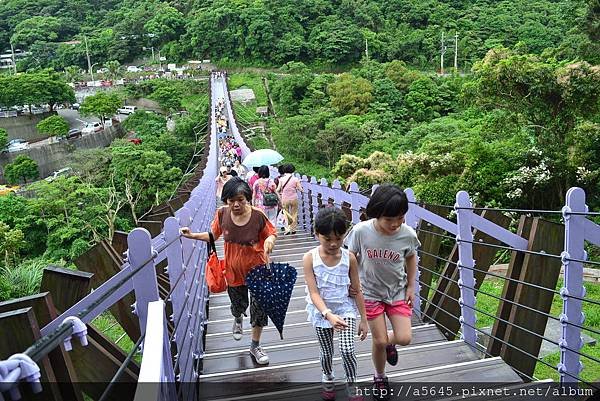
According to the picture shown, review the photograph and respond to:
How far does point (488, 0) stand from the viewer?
49.5 m

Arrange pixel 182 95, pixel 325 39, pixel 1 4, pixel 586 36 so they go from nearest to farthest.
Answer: pixel 586 36, pixel 182 95, pixel 325 39, pixel 1 4

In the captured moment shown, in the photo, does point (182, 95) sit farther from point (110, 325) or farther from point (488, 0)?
point (110, 325)

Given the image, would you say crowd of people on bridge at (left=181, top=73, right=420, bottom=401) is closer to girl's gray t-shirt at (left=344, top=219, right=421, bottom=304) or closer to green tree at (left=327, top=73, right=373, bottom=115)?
girl's gray t-shirt at (left=344, top=219, right=421, bottom=304)

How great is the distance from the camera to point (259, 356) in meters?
2.71

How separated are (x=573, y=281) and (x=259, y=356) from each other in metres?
1.57

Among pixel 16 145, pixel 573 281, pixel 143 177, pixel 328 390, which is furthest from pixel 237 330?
pixel 16 145

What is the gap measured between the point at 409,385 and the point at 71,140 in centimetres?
3727

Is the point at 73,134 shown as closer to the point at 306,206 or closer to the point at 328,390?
the point at 306,206

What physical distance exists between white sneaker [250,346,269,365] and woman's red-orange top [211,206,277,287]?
379mm

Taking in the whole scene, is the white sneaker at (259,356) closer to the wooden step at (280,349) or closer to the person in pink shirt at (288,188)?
the wooden step at (280,349)

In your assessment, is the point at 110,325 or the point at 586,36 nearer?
the point at 110,325

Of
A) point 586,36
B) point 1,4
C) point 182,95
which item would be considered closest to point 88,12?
point 1,4

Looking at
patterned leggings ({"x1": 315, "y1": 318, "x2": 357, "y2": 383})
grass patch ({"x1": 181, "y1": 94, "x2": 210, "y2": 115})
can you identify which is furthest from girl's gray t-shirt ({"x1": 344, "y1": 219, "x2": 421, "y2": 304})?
grass patch ({"x1": 181, "y1": 94, "x2": 210, "y2": 115})

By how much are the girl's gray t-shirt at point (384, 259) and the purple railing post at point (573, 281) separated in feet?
2.01
